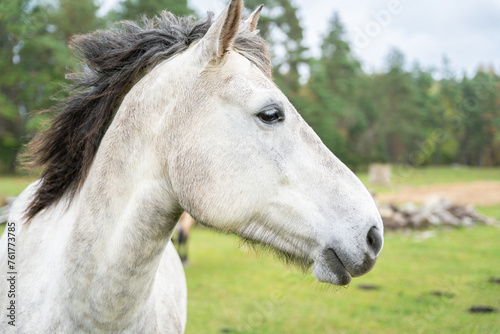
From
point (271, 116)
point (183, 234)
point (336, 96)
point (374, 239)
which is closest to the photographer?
point (374, 239)

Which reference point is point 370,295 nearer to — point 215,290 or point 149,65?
point 215,290

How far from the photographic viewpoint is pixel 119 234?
1.69 meters

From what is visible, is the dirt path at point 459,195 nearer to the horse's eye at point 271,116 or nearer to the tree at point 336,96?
the tree at point 336,96

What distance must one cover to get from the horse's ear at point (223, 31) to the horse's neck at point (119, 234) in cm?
51

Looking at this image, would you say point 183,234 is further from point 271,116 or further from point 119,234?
point 271,116

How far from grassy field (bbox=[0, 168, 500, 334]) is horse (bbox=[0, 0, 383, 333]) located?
2194 mm

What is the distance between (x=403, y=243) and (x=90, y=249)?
1038 cm

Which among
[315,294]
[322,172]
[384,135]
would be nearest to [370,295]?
[315,294]

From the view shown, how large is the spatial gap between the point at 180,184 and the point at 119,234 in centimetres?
35

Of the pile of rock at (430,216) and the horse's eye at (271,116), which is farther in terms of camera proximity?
the pile of rock at (430,216)

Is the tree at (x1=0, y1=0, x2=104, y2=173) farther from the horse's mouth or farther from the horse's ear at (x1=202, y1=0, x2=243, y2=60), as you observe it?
the horse's mouth

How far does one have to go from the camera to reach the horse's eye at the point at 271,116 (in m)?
1.67

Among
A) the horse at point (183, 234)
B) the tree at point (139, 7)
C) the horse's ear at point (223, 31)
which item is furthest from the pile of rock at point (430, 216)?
the tree at point (139, 7)

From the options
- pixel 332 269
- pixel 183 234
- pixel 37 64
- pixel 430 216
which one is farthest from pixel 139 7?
pixel 332 269
